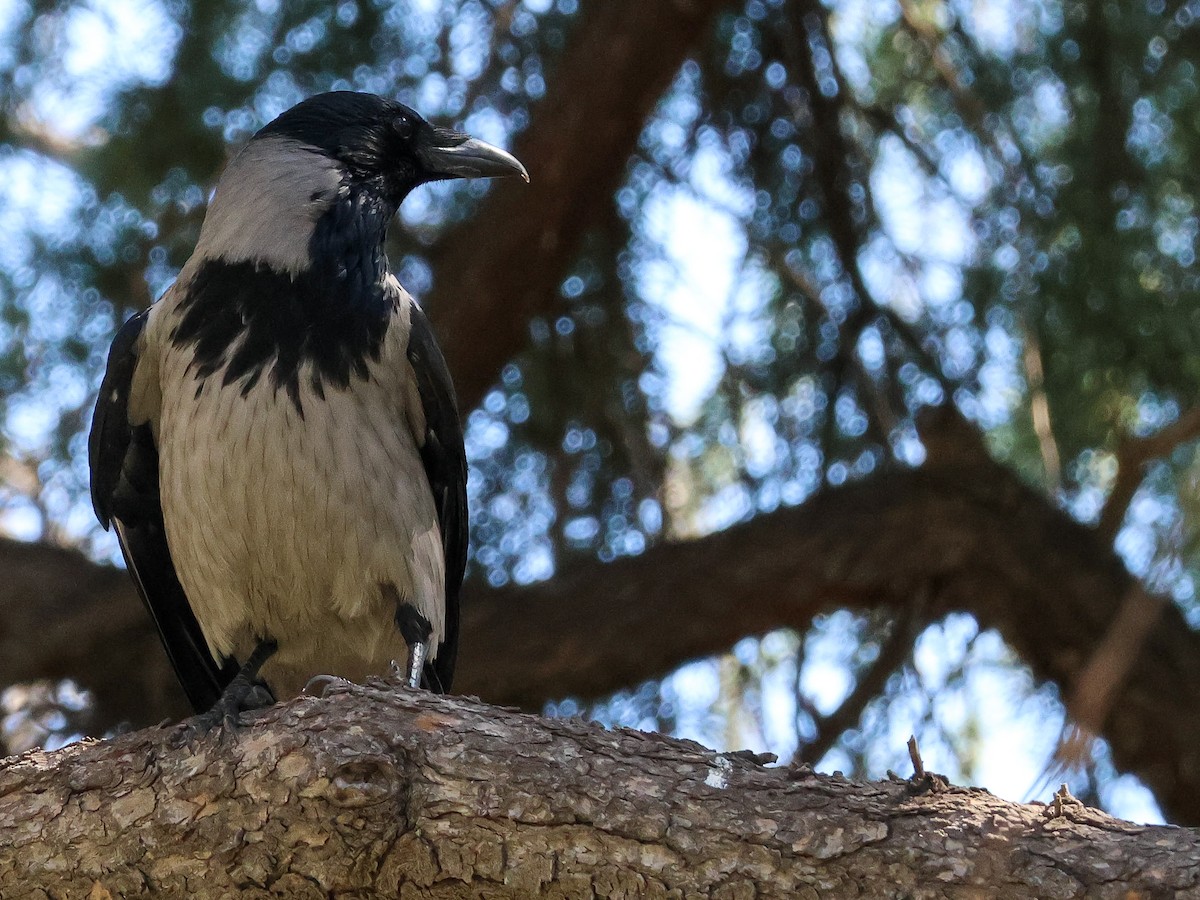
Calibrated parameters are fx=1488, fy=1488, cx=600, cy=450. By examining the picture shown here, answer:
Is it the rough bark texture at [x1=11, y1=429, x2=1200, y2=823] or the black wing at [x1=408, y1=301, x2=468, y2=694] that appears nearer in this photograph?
the black wing at [x1=408, y1=301, x2=468, y2=694]

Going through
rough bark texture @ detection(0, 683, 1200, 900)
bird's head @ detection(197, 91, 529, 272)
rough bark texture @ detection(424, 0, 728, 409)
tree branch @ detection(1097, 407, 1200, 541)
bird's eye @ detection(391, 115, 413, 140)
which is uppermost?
rough bark texture @ detection(424, 0, 728, 409)

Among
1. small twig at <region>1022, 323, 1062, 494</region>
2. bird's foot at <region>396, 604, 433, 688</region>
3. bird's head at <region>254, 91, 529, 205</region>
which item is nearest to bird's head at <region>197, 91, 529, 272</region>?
bird's head at <region>254, 91, 529, 205</region>

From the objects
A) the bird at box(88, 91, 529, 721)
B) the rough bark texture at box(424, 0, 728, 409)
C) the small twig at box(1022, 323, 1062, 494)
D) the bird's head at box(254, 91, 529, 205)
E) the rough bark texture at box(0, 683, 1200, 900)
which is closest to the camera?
the rough bark texture at box(0, 683, 1200, 900)

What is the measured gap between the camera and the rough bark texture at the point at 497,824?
250 cm

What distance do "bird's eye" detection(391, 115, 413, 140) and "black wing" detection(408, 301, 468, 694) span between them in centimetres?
52

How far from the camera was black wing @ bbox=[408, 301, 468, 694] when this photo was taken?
4.08 metres

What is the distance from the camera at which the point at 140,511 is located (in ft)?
14.0

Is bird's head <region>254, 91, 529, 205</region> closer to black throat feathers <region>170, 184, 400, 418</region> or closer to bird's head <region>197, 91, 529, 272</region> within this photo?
bird's head <region>197, 91, 529, 272</region>

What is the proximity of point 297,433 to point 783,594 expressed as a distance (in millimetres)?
2263

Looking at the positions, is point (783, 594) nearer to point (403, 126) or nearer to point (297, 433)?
point (403, 126)

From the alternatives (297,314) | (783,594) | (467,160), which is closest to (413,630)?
(297,314)

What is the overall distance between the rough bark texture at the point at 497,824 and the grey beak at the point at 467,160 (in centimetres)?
197

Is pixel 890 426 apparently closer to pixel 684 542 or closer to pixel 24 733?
pixel 684 542

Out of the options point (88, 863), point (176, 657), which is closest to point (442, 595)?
point (176, 657)
